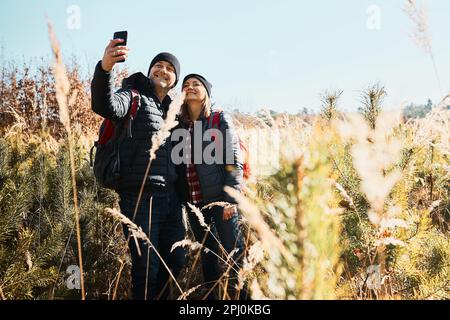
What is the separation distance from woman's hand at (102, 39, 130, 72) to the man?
0.04 meters

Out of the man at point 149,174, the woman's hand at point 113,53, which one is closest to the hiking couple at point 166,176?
the man at point 149,174

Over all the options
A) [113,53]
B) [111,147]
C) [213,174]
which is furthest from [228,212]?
[113,53]

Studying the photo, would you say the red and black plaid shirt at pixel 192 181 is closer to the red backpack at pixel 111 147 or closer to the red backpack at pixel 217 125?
the red backpack at pixel 217 125

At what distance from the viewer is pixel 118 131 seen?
262 cm

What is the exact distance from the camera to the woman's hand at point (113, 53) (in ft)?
7.22

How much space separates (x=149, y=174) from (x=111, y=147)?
1.05 ft

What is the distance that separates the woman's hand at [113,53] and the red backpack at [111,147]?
449 millimetres

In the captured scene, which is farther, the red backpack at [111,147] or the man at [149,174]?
the red backpack at [111,147]

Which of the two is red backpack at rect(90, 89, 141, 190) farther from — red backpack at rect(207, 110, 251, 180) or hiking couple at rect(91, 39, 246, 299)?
red backpack at rect(207, 110, 251, 180)

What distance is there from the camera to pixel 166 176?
9.01 feet

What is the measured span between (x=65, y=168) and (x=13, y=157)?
79cm

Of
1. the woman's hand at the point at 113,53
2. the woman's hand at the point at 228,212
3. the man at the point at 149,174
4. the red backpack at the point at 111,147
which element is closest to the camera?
the woman's hand at the point at 113,53

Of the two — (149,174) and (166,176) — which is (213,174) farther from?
(149,174)

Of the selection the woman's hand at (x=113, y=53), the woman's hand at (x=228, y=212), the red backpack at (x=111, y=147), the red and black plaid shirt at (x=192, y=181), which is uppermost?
the woman's hand at (x=113, y=53)
